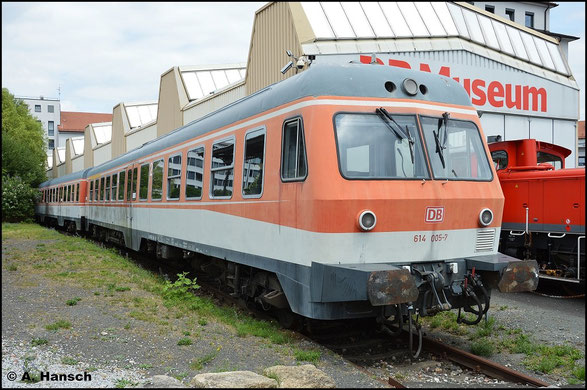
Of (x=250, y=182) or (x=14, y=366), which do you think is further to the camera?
(x=250, y=182)

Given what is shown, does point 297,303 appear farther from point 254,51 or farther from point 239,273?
point 254,51

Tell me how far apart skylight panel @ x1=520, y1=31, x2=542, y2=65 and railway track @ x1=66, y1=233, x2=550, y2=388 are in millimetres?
15109

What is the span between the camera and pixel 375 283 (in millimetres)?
5402

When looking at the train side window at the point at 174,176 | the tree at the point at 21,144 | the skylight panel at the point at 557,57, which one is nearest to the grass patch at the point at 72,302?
the train side window at the point at 174,176

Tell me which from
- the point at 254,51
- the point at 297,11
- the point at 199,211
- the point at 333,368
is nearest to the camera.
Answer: the point at 333,368

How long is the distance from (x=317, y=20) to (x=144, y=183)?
6.59m

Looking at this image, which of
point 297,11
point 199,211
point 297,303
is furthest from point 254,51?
point 297,303

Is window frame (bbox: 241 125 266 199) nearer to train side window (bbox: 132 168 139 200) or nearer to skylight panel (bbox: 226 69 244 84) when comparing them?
train side window (bbox: 132 168 139 200)

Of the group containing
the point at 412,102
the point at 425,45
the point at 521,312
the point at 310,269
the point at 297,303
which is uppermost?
the point at 425,45

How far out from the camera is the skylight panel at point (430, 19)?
54.5ft

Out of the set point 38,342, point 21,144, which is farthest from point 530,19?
point 38,342

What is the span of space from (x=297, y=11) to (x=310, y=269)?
1103cm

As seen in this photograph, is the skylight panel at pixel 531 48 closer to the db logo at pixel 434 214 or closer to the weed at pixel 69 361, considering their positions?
the db logo at pixel 434 214

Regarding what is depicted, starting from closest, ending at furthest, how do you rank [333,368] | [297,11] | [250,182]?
[333,368], [250,182], [297,11]
